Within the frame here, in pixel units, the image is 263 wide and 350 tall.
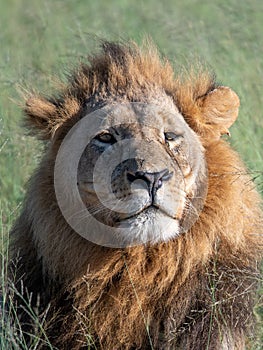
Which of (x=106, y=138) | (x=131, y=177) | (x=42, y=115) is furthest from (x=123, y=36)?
(x=131, y=177)

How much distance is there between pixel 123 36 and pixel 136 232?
3.60 meters

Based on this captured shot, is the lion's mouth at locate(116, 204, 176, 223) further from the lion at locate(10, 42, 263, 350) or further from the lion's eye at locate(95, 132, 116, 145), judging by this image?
the lion's eye at locate(95, 132, 116, 145)

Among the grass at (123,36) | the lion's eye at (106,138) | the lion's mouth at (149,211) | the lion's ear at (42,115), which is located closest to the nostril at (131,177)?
the lion's mouth at (149,211)

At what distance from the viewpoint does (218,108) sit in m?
3.95

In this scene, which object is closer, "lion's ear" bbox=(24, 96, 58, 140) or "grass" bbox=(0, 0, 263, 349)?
"lion's ear" bbox=(24, 96, 58, 140)

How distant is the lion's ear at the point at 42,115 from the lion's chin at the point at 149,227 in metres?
Answer: 0.69

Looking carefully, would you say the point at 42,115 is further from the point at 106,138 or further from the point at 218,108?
the point at 218,108

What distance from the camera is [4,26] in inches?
384

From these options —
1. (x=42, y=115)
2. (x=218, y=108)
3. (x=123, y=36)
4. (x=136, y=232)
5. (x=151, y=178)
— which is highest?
(x=123, y=36)

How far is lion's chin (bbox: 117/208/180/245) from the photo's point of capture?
3.39 meters

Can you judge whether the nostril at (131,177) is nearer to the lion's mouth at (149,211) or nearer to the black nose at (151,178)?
the black nose at (151,178)

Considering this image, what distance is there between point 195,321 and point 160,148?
2.47ft

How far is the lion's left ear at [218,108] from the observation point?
12.9ft

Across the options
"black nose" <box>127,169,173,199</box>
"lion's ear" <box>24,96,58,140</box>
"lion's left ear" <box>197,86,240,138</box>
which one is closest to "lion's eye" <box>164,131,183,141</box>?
"lion's left ear" <box>197,86,240,138</box>
